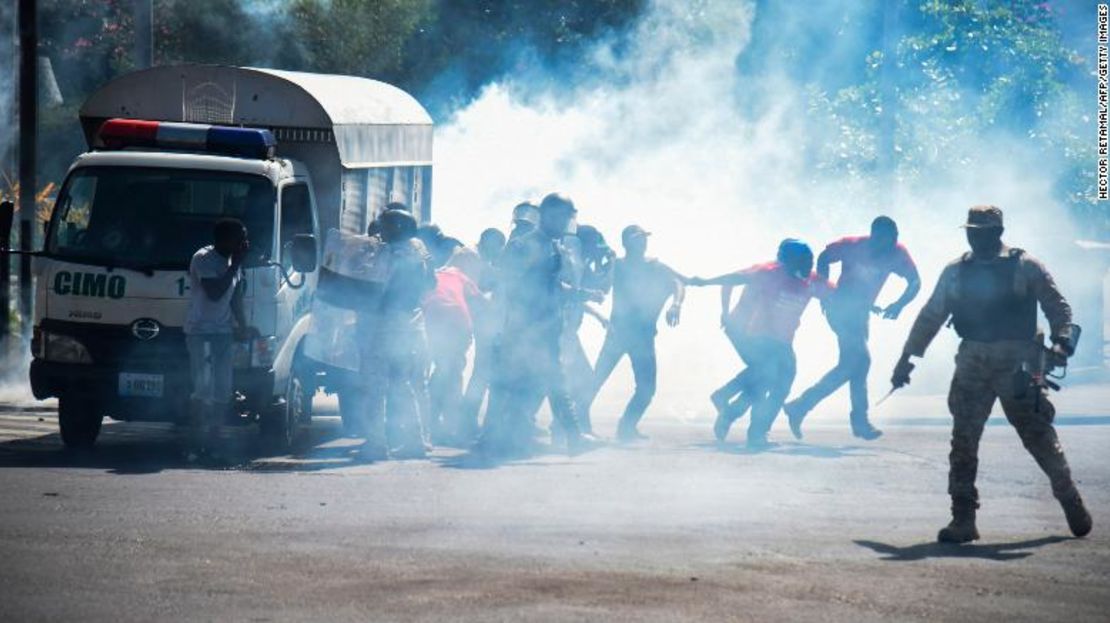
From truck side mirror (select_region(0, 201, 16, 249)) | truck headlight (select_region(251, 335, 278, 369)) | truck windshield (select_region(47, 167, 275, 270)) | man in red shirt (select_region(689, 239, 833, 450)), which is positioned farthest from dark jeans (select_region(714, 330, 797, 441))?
truck side mirror (select_region(0, 201, 16, 249))

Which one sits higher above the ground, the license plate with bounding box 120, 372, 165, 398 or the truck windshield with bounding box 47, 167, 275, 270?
the truck windshield with bounding box 47, 167, 275, 270

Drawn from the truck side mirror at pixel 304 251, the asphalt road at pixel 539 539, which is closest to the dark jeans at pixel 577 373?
the asphalt road at pixel 539 539

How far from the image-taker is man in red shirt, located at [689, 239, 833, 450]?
571 inches

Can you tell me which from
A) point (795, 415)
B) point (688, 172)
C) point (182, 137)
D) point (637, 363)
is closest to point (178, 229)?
point (182, 137)

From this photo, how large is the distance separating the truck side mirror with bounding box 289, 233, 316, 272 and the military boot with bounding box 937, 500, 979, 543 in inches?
190

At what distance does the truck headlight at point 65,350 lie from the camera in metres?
12.7

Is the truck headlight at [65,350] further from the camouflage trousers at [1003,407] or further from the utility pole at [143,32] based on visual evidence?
the utility pole at [143,32]

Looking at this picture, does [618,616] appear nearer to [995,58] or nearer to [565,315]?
[565,315]

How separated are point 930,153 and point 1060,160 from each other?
1.48m

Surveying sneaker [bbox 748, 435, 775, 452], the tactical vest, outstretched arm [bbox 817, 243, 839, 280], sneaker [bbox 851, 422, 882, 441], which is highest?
outstretched arm [bbox 817, 243, 839, 280]

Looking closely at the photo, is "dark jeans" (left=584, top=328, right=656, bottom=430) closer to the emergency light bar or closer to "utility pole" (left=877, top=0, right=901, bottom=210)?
the emergency light bar

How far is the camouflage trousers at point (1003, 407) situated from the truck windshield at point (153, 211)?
5.08 m

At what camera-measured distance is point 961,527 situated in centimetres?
977

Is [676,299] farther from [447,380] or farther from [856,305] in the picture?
[447,380]
